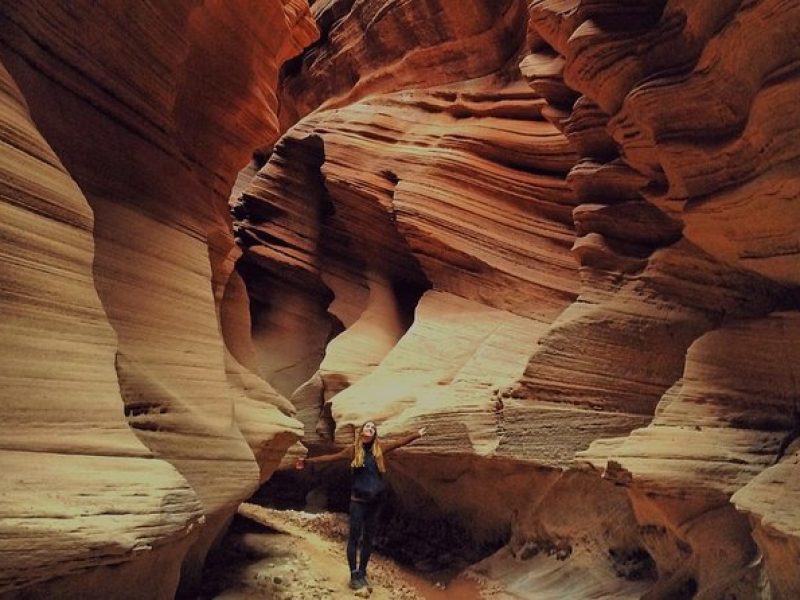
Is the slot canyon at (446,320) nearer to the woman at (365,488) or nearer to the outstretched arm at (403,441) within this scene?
the outstretched arm at (403,441)

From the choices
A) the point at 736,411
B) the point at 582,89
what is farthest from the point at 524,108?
the point at 736,411

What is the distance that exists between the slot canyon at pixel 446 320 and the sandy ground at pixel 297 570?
0.05 meters

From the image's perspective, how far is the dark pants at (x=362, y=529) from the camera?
24.2 ft

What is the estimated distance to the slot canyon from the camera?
4020 millimetres

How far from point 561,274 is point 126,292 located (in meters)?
6.75

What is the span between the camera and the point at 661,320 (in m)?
7.49

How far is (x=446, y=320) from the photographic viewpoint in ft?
36.6

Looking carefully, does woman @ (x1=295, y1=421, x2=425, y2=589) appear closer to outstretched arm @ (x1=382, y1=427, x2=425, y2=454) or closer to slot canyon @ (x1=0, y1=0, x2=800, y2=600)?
slot canyon @ (x1=0, y1=0, x2=800, y2=600)

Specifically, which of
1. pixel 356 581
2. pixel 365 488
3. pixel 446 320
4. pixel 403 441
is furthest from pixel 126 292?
pixel 446 320

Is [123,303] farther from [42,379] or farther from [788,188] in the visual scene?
[788,188]

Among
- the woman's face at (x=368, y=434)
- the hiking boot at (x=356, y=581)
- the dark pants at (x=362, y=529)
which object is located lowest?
the hiking boot at (x=356, y=581)

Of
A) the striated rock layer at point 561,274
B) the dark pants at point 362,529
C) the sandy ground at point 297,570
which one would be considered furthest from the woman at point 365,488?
the striated rock layer at point 561,274

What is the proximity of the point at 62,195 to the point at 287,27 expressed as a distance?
16.3 ft

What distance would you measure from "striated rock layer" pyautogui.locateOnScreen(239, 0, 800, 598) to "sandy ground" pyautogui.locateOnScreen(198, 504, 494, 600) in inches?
41.7
